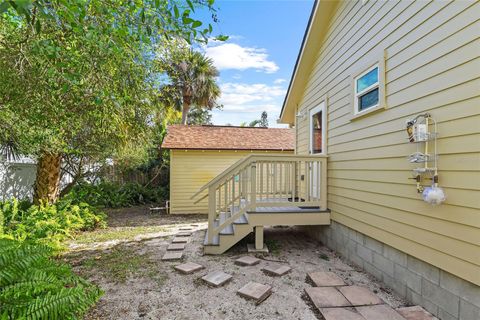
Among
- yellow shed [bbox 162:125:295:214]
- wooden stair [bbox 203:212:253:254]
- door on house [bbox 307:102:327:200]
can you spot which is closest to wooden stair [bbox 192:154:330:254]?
wooden stair [bbox 203:212:253:254]

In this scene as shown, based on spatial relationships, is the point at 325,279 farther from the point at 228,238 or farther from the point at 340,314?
the point at 228,238

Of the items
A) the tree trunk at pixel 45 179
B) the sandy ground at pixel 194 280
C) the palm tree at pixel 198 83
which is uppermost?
the palm tree at pixel 198 83

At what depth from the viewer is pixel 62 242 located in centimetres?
534

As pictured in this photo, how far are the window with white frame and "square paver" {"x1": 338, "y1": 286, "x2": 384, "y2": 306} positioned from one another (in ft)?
7.77

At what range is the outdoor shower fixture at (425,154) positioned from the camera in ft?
7.95

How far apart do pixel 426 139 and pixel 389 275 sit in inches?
70.4

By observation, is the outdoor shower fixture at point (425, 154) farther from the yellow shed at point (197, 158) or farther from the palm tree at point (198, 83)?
the palm tree at point (198, 83)

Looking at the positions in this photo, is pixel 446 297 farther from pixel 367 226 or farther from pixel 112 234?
pixel 112 234

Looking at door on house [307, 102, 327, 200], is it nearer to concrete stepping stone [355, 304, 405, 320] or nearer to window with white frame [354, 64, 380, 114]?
window with white frame [354, 64, 380, 114]

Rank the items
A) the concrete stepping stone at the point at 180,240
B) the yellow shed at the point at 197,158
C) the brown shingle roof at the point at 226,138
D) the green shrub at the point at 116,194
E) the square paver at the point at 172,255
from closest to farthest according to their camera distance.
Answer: the square paver at the point at 172,255
the concrete stepping stone at the point at 180,240
the yellow shed at the point at 197,158
the brown shingle roof at the point at 226,138
the green shrub at the point at 116,194

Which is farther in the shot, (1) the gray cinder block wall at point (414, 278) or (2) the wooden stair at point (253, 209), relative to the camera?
(2) the wooden stair at point (253, 209)

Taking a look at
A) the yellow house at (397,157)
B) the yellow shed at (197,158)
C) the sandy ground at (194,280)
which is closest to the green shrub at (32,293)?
the sandy ground at (194,280)

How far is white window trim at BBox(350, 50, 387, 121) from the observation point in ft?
11.0

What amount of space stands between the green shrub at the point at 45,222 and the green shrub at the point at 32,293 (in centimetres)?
196
